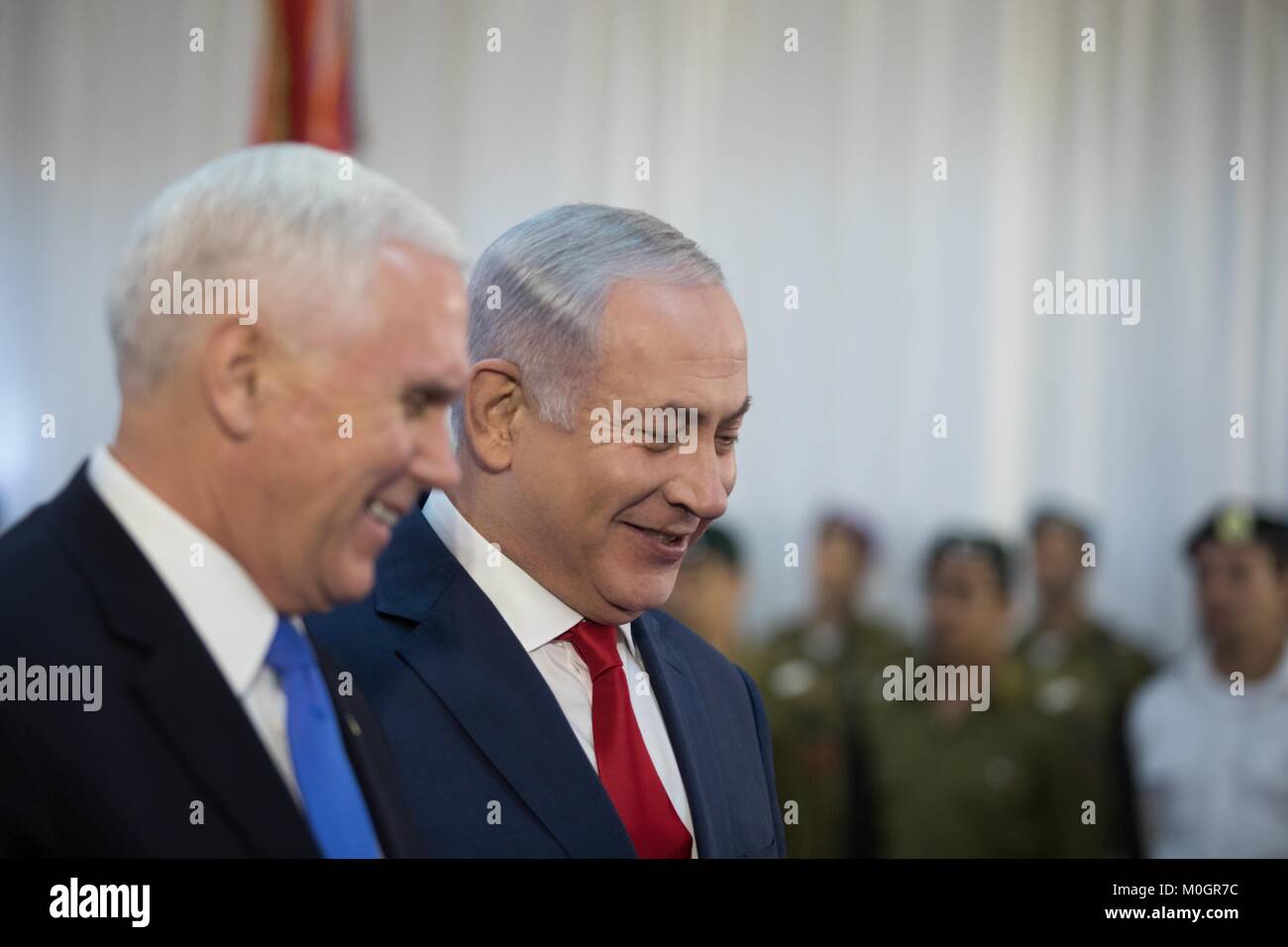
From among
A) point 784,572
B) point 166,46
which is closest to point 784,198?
point 784,572

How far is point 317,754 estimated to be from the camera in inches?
48.5

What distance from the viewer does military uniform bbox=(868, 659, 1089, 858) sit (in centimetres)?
293

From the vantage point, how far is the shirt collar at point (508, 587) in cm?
154

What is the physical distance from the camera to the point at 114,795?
1089 millimetres

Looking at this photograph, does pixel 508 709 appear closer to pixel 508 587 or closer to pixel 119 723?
pixel 508 587

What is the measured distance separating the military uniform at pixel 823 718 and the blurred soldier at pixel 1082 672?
36 cm

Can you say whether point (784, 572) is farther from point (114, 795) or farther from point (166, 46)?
point (114, 795)

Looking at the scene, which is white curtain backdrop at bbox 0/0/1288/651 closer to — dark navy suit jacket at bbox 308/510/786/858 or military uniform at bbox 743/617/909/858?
military uniform at bbox 743/617/909/858

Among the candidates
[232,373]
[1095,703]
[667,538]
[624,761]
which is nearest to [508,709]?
[624,761]

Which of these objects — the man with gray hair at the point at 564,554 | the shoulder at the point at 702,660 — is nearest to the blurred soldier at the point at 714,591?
the shoulder at the point at 702,660

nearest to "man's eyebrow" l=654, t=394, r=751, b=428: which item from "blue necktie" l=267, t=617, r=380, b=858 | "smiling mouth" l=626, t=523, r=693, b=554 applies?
"smiling mouth" l=626, t=523, r=693, b=554

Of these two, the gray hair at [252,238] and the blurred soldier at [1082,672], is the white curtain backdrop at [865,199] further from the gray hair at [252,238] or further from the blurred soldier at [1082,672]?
the gray hair at [252,238]

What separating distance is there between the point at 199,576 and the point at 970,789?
6.93 feet

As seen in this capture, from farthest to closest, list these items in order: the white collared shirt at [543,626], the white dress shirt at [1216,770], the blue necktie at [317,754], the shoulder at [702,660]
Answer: the white dress shirt at [1216,770], the shoulder at [702,660], the white collared shirt at [543,626], the blue necktie at [317,754]
